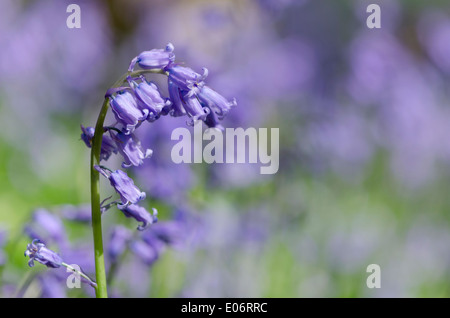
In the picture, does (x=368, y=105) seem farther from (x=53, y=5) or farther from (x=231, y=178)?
(x=53, y=5)

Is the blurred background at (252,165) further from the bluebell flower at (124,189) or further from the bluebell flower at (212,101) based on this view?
the bluebell flower at (212,101)

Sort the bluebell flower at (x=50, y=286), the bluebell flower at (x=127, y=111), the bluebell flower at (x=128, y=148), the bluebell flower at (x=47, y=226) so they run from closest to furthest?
the bluebell flower at (x=127, y=111) → the bluebell flower at (x=128, y=148) → the bluebell flower at (x=50, y=286) → the bluebell flower at (x=47, y=226)

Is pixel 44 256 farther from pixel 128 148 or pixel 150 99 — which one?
pixel 150 99

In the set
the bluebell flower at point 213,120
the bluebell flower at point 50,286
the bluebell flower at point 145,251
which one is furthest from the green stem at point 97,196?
the bluebell flower at point 145,251

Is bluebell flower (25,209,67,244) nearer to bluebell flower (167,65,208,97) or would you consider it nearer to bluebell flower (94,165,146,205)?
bluebell flower (94,165,146,205)

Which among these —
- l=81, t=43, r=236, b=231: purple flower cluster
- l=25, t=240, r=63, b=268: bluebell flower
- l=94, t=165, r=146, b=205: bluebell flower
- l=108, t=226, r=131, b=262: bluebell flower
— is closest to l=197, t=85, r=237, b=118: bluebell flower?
l=81, t=43, r=236, b=231: purple flower cluster

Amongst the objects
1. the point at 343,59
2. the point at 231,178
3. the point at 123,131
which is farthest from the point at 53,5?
the point at 123,131
